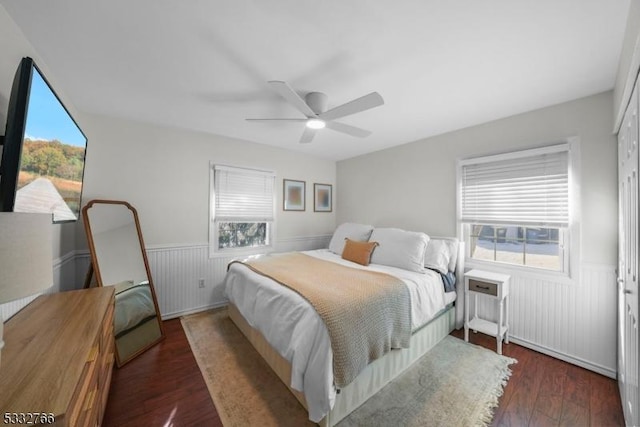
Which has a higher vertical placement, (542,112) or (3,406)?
(542,112)

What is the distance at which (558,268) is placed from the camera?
2.34 m

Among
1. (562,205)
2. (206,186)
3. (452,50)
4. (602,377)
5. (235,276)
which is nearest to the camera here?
(452,50)

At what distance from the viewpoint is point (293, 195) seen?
4.18 m

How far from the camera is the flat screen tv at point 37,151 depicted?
108 cm

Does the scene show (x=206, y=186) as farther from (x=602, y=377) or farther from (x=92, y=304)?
(x=602, y=377)

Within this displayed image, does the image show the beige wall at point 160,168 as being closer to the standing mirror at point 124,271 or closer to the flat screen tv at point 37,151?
the standing mirror at point 124,271

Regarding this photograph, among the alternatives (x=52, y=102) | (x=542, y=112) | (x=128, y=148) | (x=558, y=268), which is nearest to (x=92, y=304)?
(x=52, y=102)

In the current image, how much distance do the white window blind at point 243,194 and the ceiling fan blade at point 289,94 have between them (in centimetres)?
185

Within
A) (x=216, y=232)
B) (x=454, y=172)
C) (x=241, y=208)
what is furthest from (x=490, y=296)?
(x=216, y=232)

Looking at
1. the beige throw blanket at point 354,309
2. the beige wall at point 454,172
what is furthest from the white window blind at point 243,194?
the beige wall at point 454,172

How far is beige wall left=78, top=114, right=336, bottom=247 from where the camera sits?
2.65m

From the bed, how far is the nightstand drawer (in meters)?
0.23

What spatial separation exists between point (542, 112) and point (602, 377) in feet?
7.98

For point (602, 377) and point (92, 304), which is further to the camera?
point (602, 377)
